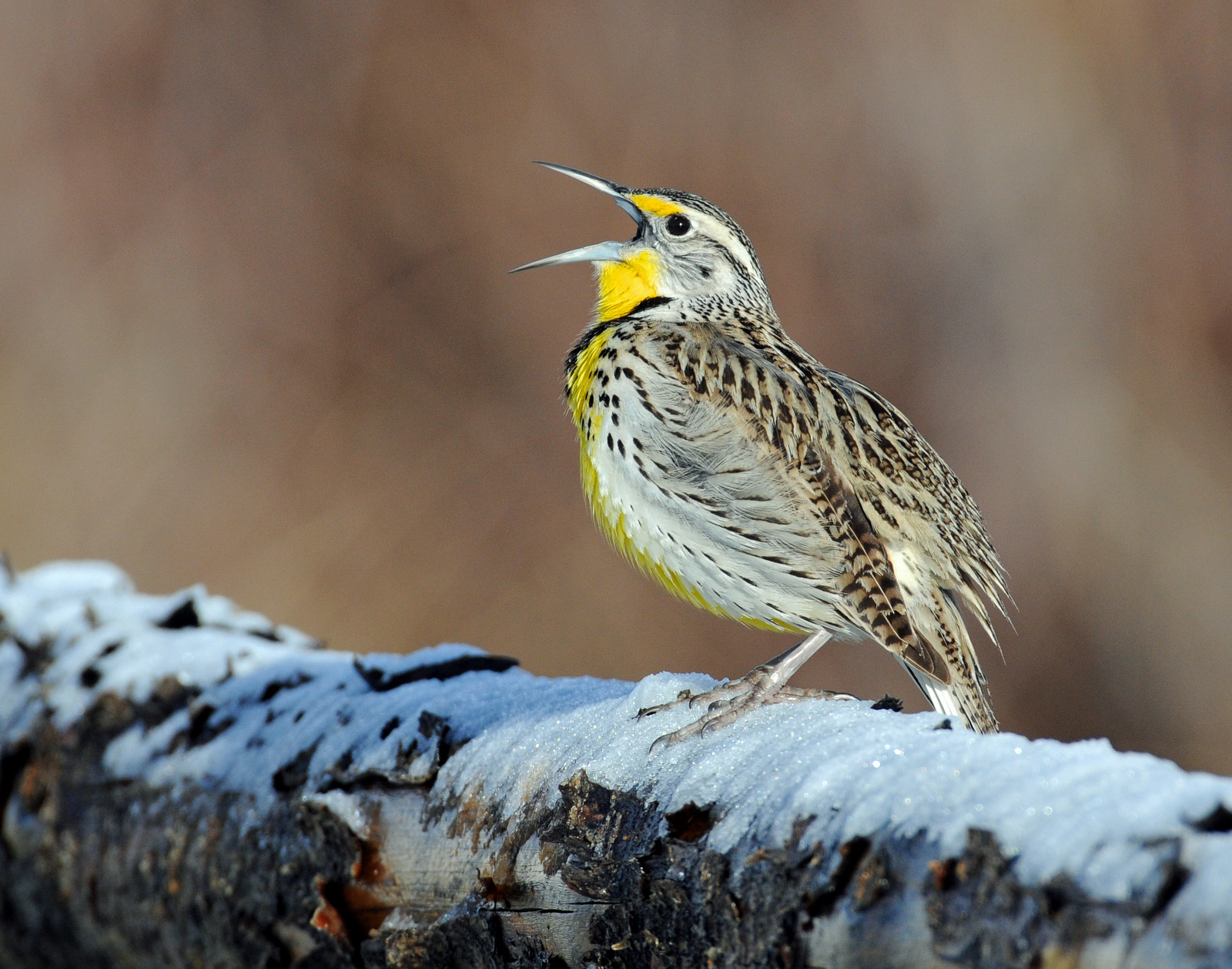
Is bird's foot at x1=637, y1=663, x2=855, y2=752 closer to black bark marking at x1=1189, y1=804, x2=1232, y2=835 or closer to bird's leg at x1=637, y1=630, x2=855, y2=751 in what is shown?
bird's leg at x1=637, y1=630, x2=855, y2=751

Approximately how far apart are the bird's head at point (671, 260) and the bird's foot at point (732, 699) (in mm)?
1087

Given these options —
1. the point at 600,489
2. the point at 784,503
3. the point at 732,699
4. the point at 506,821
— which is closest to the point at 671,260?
the point at 600,489

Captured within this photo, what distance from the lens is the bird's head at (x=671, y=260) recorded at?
3031 millimetres

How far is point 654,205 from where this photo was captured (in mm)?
3141

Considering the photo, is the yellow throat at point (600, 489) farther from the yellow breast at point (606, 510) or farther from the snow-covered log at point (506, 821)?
the snow-covered log at point (506, 821)

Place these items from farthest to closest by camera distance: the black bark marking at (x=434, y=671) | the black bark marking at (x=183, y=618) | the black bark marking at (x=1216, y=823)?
1. the black bark marking at (x=183, y=618)
2. the black bark marking at (x=434, y=671)
3. the black bark marking at (x=1216, y=823)

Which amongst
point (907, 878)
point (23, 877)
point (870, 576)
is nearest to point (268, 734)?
point (23, 877)

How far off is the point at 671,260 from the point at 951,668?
49.2 inches

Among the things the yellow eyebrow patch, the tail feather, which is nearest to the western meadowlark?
the tail feather

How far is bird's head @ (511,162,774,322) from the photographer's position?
9.95 ft

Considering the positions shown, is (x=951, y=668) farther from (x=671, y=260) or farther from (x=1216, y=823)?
(x=1216, y=823)

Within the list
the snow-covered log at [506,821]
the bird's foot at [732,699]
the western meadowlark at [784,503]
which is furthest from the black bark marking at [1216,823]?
the western meadowlark at [784,503]

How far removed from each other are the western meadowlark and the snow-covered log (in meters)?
0.36

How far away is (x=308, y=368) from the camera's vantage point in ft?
18.9
